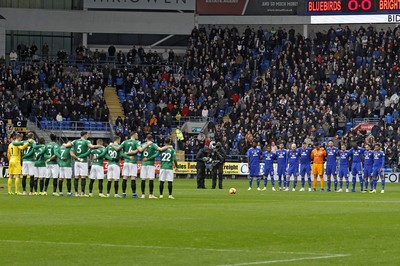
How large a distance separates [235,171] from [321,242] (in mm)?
46393

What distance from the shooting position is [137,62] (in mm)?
78375

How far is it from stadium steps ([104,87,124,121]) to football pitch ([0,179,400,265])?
139ft

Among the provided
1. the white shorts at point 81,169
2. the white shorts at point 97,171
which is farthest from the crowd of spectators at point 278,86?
the white shorts at point 97,171

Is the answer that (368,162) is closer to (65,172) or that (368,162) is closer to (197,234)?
(65,172)

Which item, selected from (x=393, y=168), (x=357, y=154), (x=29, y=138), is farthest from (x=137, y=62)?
(x=29, y=138)

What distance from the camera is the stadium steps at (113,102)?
241 feet

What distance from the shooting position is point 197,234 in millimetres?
20156

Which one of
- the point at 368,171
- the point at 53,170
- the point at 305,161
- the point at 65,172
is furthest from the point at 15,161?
the point at 368,171

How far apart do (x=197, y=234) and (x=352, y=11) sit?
2293 inches

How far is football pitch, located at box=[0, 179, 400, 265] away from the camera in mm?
16125

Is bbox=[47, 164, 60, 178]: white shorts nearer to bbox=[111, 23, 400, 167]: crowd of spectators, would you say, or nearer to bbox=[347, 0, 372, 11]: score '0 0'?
bbox=[111, 23, 400, 167]: crowd of spectators

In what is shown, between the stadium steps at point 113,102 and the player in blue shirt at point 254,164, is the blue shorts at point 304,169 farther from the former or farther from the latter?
the stadium steps at point 113,102

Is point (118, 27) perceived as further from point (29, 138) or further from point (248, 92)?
point (29, 138)

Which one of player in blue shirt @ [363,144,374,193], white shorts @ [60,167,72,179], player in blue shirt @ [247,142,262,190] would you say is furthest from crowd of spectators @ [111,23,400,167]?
white shorts @ [60,167,72,179]
